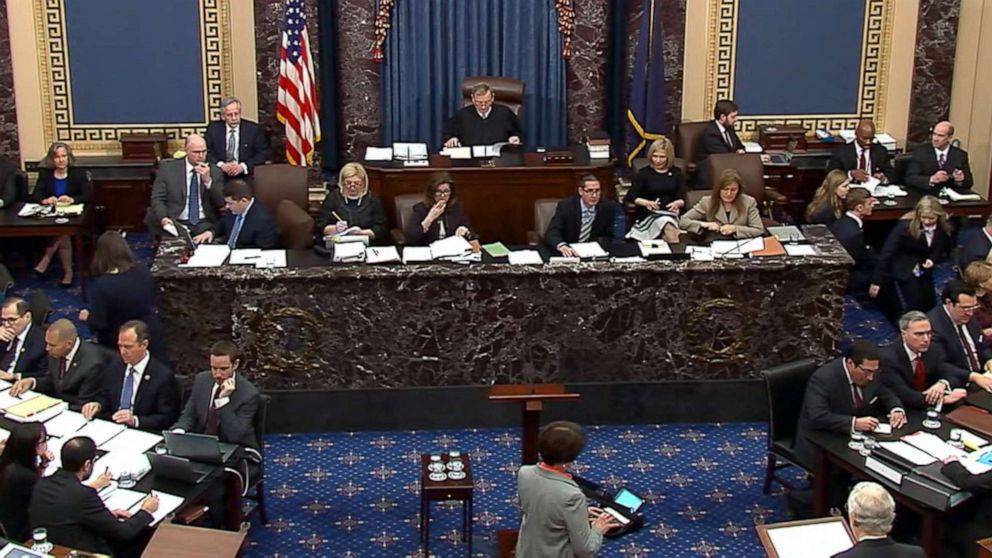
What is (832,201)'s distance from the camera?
10.9m

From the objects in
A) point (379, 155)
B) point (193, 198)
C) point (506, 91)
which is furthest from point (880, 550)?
point (506, 91)

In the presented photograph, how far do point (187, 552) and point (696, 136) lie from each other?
7.86 m

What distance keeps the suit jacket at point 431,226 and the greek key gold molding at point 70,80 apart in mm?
3937

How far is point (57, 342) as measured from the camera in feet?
24.9

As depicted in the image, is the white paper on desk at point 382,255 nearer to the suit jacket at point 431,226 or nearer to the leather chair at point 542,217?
the suit jacket at point 431,226

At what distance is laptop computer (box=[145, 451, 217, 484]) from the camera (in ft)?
21.9

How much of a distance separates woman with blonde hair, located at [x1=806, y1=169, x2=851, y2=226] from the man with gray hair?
5.54m

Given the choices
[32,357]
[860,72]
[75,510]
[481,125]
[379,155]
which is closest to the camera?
[75,510]

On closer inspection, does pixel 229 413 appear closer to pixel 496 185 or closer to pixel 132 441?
pixel 132 441

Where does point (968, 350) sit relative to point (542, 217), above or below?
below

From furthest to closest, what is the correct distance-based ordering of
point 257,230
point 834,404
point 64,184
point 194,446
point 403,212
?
Result: 1. point 64,184
2. point 403,212
3. point 257,230
4. point 834,404
5. point 194,446

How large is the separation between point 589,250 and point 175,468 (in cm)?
357

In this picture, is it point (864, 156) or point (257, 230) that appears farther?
point (864, 156)

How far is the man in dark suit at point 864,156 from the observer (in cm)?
1236
